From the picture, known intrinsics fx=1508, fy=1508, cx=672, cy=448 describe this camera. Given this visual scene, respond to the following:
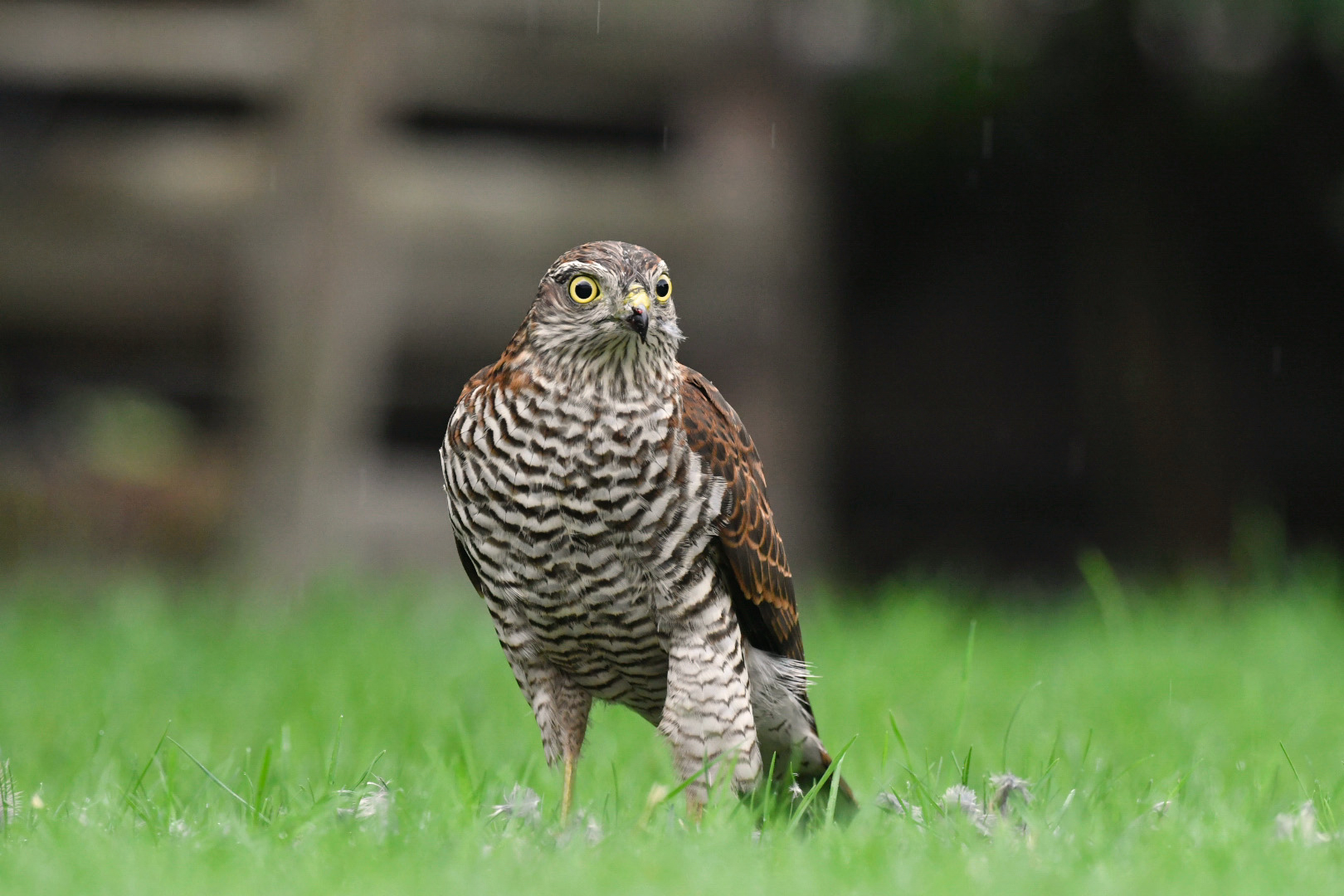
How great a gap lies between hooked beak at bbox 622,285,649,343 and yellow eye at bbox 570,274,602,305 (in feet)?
0.29

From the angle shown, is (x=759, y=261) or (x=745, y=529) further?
(x=759, y=261)

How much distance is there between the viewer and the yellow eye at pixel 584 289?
329 cm

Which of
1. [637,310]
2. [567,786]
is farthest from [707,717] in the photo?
[637,310]

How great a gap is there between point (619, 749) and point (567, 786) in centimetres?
119

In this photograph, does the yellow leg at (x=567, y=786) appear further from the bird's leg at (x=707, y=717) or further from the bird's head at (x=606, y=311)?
the bird's head at (x=606, y=311)

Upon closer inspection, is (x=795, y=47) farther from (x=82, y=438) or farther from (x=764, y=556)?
(x=764, y=556)

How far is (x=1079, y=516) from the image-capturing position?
390 inches

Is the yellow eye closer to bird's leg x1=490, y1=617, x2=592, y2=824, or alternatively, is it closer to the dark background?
bird's leg x1=490, y1=617, x2=592, y2=824

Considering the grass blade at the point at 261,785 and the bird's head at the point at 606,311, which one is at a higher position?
the bird's head at the point at 606,311

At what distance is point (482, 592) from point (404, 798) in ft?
1.88

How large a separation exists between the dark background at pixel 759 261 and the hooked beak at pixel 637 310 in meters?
4.00

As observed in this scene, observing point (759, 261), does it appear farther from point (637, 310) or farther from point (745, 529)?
point (637, 310)

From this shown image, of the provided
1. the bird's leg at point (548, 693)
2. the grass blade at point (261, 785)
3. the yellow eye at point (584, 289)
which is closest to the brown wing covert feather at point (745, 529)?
the yellow eye at point (584, 289)

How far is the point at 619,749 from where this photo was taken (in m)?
4.42
